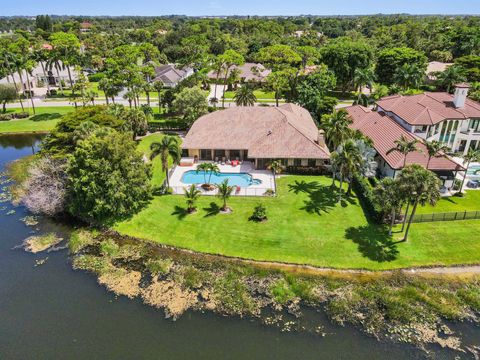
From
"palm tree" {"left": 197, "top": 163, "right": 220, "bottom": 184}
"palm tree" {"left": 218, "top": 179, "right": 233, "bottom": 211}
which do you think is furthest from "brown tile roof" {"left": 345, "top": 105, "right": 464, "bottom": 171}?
"palm tree" {"left": 218, "top": 179, "right": 233, "bottom": 211}

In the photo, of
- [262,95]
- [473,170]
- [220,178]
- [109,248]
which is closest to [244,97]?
[220,178]

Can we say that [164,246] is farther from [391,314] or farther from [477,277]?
[477,277]

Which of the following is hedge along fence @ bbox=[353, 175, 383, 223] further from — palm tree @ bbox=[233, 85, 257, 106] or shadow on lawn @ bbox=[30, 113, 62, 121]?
shadow on lawn @ bbox=[30, 113, 62, 121]

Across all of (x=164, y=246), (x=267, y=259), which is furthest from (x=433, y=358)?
(x=164, y=246)

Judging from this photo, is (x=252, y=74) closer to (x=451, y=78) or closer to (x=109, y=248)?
(x=451, y=78)

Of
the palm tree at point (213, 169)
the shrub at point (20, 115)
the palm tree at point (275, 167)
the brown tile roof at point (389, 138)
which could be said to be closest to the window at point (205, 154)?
the palm tree at point (213, 169)

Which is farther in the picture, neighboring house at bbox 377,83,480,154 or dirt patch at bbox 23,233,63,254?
neighboring house at bbox 377,83,480,154

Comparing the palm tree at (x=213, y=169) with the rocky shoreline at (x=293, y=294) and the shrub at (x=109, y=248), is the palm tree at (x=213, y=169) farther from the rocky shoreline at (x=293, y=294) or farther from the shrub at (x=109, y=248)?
the shrub at (x=109, y=248)
